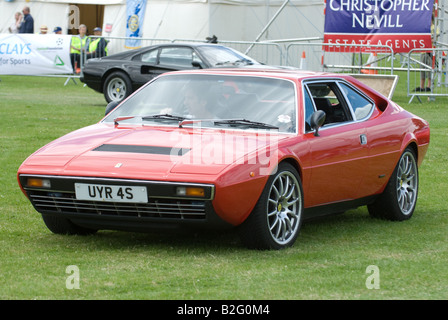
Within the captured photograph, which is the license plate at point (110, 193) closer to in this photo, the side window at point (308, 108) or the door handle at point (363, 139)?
the side window at point (308, 108)

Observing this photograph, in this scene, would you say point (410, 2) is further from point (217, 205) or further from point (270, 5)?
point (217, 205)

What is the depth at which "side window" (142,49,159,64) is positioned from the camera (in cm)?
1853

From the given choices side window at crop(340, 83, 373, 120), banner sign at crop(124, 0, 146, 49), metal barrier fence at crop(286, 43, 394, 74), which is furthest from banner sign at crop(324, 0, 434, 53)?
side window at crop(340, 83, 373, 120)

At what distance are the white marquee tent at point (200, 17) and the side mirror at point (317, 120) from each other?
840 inches

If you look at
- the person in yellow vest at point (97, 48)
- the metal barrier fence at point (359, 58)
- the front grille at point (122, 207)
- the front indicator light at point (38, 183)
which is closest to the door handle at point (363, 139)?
the front grille at point (122, 207)

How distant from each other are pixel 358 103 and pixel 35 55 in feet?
55.4

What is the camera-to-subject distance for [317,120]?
6969mm

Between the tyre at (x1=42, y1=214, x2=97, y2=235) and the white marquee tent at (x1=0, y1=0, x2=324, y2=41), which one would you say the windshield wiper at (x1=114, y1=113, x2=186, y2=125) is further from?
the white marquee tent at (x1=0, y1=0, x2=324, y2=41)

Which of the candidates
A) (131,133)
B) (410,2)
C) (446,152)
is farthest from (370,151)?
(410,2)

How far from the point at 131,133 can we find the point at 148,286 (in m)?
1.83

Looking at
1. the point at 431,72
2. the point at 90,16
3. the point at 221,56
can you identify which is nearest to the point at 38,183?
the point at 221,56

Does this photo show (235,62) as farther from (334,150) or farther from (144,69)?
(334,150)

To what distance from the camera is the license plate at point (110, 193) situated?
19.7ft

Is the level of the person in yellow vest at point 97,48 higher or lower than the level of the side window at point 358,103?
lower
